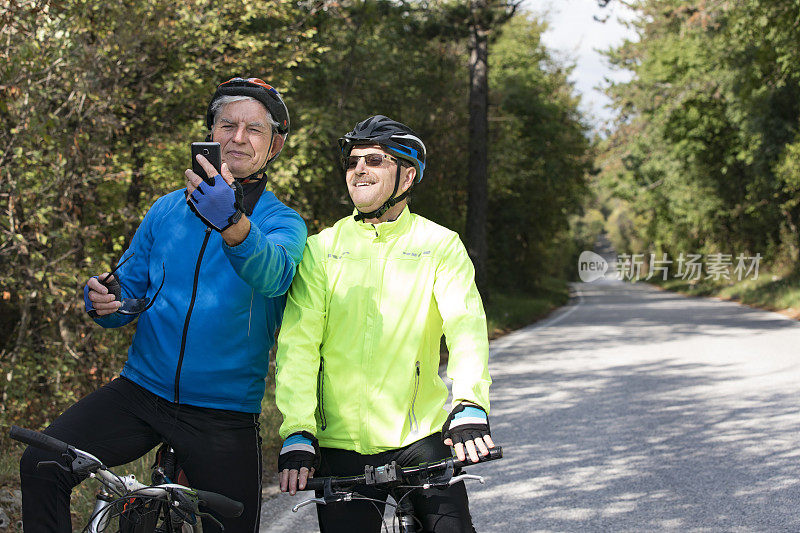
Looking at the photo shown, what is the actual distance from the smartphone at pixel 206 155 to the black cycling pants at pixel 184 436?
0.86m

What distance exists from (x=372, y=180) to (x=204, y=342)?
2.59 ft

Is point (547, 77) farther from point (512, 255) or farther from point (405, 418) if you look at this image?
point (405, 418)

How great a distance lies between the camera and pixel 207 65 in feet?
36.8

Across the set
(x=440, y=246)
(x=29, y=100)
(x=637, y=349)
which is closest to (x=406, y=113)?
(x=637, y=349)

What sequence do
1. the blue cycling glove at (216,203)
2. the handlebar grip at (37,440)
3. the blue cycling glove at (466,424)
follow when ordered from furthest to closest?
the blue cycling glove at (466,424), the blue cycling glove at (216,203), the handlebar grip at (37,440)

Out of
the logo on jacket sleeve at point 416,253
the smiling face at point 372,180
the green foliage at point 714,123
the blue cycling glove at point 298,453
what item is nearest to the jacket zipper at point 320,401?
the blue cycling glove at point 298,453

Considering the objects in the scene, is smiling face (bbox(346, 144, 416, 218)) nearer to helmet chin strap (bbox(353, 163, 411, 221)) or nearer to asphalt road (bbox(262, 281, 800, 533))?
helmet chin strap (bbox(353, 163, 411, 221))

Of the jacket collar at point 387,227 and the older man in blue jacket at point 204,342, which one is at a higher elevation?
the jacket collar at point 387,227

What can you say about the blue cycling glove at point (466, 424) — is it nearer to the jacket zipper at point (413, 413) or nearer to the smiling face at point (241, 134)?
the jacket zipper at point (413, 413)

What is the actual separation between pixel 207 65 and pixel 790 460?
328 inches

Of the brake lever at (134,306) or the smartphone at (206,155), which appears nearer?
the smartphone at (206,155)

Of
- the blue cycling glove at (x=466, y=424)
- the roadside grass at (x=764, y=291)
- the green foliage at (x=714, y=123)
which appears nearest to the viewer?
the blue cycling glove at (x=466, y=424)

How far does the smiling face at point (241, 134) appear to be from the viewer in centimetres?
301

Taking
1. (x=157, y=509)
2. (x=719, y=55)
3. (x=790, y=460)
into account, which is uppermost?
(x=719, y=55)
